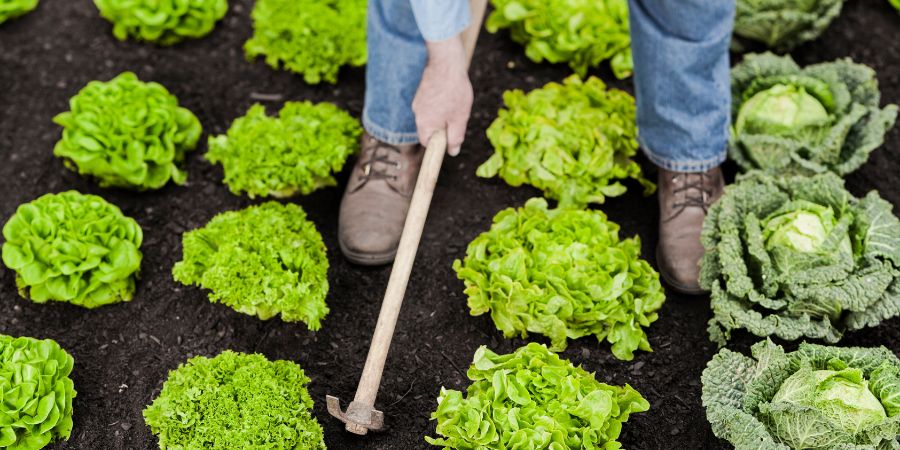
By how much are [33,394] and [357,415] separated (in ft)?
3.71

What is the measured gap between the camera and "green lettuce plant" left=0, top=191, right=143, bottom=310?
3.57 meters

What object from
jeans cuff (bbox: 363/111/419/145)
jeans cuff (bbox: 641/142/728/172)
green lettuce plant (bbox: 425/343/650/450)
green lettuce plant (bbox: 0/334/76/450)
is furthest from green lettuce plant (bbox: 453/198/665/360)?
green lettuce plant (bbox: 0/334/76/450)

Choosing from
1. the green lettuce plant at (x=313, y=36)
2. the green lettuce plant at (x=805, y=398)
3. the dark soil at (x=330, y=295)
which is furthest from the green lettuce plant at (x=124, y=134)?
the green lettuce plant at (x=805, y=398)

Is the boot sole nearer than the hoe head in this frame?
No

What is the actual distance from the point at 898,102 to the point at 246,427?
11.5 ft

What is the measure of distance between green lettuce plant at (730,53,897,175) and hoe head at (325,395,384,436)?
1.95 meters

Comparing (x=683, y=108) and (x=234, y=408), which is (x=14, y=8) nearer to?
(x=234, y=408)

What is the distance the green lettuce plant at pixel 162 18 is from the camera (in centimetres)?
458

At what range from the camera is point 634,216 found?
13.6 feet

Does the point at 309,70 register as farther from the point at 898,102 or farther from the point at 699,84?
the point at 898,102

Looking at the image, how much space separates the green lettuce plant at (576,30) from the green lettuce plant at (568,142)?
27 cm

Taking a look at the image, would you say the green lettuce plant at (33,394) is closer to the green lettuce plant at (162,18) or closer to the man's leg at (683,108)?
the green lettuce plant at (162,18)

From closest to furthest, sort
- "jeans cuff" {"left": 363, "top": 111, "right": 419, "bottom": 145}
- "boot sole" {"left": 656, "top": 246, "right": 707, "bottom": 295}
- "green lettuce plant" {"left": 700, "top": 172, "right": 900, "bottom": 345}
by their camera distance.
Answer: "green lettuce plant" {"left": 700, "top": 172, "right": 900, "bottom": 345}
"boot sole" {"left": 656, "top": 246, "right": 707, "bottom": 295}
"jeans cuff" {"left": 363, "top": 111, "right": 419, "bottom": 145}

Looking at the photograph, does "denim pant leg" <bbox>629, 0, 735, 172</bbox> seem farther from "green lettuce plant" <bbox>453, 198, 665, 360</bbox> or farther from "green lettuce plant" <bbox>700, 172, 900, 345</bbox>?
"green lettuce plant" <bbox>453, 198, 665, 360</bbox>
